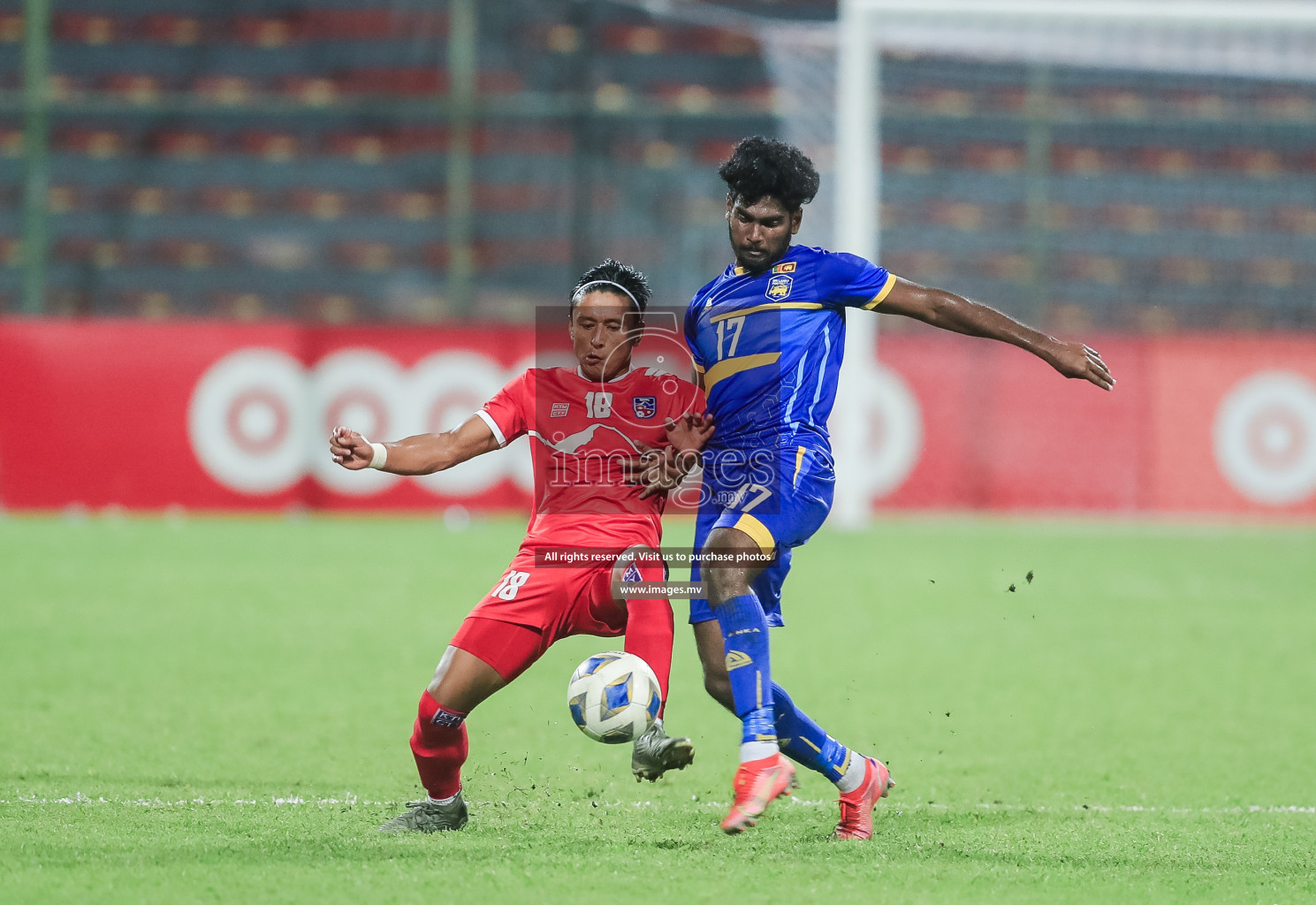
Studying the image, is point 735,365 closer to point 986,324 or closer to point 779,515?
point 779,515

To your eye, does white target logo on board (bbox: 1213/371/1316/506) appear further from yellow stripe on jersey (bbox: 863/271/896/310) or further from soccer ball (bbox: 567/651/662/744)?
soccer ball (bbox: 567/651/662/744)

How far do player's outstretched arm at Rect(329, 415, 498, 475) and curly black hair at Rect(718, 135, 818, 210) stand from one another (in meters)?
1.04

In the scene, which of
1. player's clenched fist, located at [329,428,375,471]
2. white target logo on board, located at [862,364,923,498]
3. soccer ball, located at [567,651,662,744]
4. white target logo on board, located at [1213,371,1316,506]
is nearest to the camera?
soccer ball, located at [567,651,662,744]

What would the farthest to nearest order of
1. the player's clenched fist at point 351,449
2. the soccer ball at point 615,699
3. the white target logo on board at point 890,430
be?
the white target logo on board at point 890,430, the player's clenched fist at point 351,449, the soccer ball at point 615,699

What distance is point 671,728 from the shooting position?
626cm

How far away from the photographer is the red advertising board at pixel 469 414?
14836 mm

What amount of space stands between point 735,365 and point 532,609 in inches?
36.5

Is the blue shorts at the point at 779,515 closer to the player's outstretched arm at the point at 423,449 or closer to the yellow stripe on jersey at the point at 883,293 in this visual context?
the yellow stripe on jersey at the point at 883,293

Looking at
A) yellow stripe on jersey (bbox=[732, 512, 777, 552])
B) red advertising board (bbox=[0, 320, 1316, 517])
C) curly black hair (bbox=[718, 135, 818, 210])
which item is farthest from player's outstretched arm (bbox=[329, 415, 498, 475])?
red advertising board (bbox=[0, 320, 1316, 517])

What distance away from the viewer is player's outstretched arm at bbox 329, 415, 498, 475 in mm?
4340

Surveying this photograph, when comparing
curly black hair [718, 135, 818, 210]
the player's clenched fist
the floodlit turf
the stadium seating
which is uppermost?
the stadium seating

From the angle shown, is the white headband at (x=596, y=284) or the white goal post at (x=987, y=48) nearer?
the white headband at (x=596, y=284)

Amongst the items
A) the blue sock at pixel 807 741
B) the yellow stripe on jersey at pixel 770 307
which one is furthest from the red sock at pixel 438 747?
the yellow stripe on jersey at pixel 770 307

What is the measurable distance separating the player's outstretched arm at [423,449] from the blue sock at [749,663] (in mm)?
876
